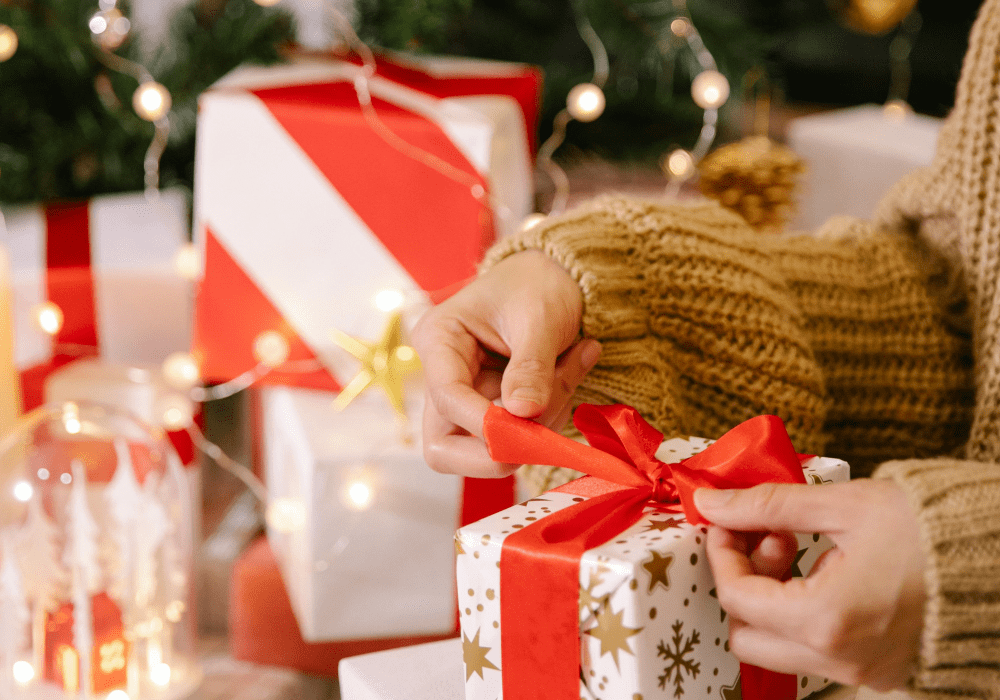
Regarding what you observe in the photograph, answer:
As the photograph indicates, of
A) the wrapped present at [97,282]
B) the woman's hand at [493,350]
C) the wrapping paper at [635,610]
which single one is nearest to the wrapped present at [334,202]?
the wrapped present at [97,282]

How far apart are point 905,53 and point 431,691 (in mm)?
1371

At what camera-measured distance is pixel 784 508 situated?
1.13 ft

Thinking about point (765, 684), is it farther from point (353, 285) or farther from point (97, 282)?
point (97, 282)

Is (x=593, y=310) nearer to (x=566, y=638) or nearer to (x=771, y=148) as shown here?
(x=566, y=638)

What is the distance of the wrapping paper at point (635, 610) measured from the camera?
0.34 meters

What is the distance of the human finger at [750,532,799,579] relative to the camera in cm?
37

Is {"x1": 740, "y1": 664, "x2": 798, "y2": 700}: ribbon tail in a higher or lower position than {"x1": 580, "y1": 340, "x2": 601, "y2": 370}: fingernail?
lower

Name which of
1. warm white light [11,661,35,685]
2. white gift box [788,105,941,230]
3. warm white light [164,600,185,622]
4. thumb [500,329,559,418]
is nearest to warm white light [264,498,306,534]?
warm white light [164,600,185,622]

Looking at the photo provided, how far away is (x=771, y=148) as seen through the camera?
1013 millimetres

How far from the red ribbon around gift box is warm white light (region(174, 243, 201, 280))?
599 mm

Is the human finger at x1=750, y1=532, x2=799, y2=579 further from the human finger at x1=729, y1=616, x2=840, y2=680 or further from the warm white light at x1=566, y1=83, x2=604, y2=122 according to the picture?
the warm white light at x1=566, y1=83, x2=604, y2=122

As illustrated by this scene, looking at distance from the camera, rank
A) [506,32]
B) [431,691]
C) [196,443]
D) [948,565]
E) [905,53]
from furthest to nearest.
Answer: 1. [905,53]
2. [506,32]
3. [196,443]
4. [431,691]
5. [948,565]

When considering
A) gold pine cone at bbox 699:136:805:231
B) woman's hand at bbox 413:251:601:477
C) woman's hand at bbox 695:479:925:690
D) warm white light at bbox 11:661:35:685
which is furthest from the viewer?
gold pine cone at bbox 699:136:805:231

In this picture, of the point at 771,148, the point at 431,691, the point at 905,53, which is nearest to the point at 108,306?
the point at 431,691
